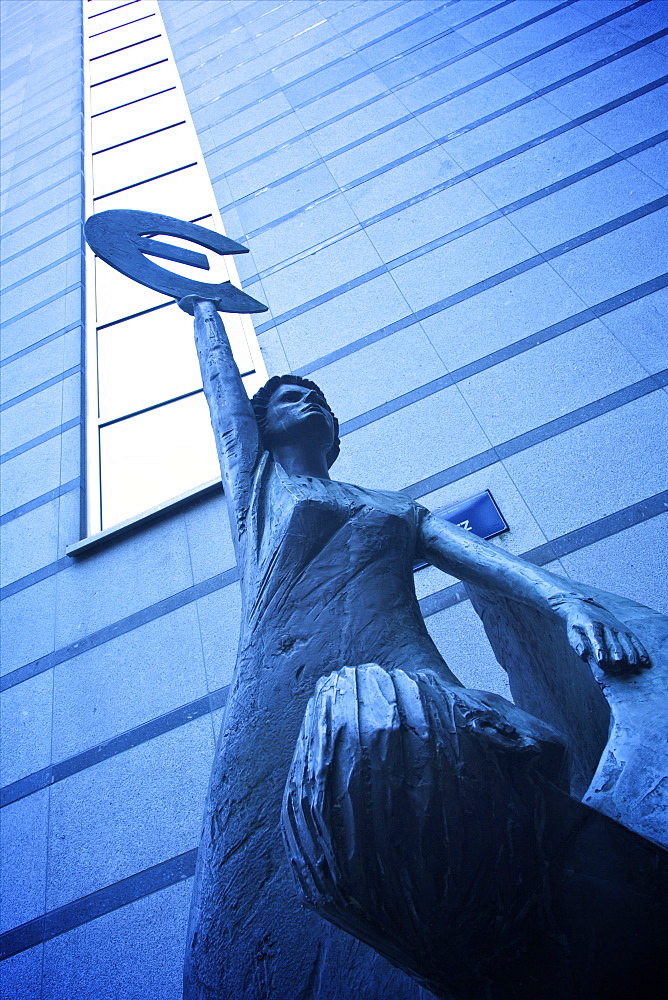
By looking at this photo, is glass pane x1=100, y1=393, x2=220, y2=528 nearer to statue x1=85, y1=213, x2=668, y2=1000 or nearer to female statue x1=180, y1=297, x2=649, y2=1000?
female statue x1=180, y1=297, x2=649, y2=1000

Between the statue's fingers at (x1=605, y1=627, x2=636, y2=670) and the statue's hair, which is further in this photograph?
the statue's hair

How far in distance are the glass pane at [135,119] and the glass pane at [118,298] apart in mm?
2224

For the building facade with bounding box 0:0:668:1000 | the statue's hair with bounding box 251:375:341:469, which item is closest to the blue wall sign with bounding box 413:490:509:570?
the building facade with bounding box 0:0:668:1000

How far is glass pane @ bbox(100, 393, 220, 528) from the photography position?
4.87 metres

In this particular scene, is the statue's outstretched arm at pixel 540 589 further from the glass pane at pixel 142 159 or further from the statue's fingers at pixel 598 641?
the glass pane at pixel 142 159

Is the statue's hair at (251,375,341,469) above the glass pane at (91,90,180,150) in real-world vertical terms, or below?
below

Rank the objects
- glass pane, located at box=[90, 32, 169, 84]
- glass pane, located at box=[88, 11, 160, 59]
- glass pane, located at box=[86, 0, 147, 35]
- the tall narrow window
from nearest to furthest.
Result: 1. the tall narrow window
2. glass pane, located at box=[90, 32, 169, 84]
3. glass pane, located at box=[88, 11, 160, 59]
4. glass pane, located at box=[86, 0, 147, 35]

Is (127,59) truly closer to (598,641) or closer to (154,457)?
(154,457)

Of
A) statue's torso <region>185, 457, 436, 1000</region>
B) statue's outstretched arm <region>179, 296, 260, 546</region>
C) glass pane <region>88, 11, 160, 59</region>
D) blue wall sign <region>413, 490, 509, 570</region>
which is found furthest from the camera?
glass pane <region>88, 11, 160, 59</region>

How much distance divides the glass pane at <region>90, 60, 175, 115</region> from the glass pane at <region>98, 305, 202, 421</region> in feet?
14.1

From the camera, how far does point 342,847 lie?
872 millimetres

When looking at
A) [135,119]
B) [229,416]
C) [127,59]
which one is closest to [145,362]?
[229,416]

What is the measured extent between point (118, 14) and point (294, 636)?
12.2 m

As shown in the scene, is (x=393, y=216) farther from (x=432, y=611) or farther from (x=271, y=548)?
(x=271, y=548)
